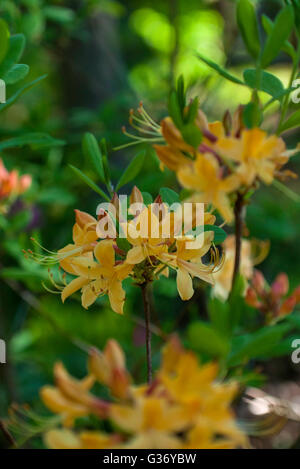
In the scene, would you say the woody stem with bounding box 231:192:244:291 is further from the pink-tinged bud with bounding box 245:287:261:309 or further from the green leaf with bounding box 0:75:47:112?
the green leaf with bounding box 0:75:47:112

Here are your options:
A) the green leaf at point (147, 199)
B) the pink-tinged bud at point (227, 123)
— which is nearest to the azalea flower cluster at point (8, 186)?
the green leaf at point (147, 199)

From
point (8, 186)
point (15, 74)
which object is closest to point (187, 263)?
point (15, 74)

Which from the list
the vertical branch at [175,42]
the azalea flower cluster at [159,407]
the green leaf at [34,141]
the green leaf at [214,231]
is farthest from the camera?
the vertical branch at [175,42]

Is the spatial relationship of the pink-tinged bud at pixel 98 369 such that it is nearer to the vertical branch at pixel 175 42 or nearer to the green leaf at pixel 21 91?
the green leaf at pixel 21 91

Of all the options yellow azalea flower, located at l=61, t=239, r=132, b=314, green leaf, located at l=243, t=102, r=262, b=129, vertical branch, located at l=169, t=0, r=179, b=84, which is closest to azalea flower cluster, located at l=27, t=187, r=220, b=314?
yellow azalea flower, located at l=61, t=239, r=132, b=314
